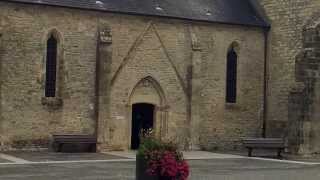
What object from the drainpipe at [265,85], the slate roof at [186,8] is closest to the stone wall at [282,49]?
the drainpipe at [265,85]

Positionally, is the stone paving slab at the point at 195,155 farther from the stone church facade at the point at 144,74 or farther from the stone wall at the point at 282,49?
the stone wall at the point at 282,49

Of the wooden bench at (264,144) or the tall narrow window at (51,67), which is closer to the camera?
the tall narrow window at (51,67)

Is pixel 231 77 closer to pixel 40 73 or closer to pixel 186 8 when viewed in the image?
pixel 186 8

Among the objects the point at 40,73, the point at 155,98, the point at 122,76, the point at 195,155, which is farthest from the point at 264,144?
the point at 40,73

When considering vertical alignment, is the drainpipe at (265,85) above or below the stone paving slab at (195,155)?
above

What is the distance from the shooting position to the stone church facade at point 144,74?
1085 inches

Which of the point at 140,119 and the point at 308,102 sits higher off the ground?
the point at 308,102

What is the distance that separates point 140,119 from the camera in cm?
3116

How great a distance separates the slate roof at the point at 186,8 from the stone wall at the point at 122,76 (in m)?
→ 0.32

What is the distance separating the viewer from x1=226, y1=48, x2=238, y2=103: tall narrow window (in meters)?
33.1

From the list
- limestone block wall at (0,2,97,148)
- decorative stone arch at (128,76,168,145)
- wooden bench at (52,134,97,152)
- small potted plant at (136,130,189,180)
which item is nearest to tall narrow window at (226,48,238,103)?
decorative stone arch at (128,76,168,145)

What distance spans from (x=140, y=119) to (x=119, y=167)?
31.9 ft

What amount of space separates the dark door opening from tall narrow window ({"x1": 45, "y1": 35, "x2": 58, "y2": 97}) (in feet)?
13.2

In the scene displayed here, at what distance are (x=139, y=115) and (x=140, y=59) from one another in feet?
8.89
